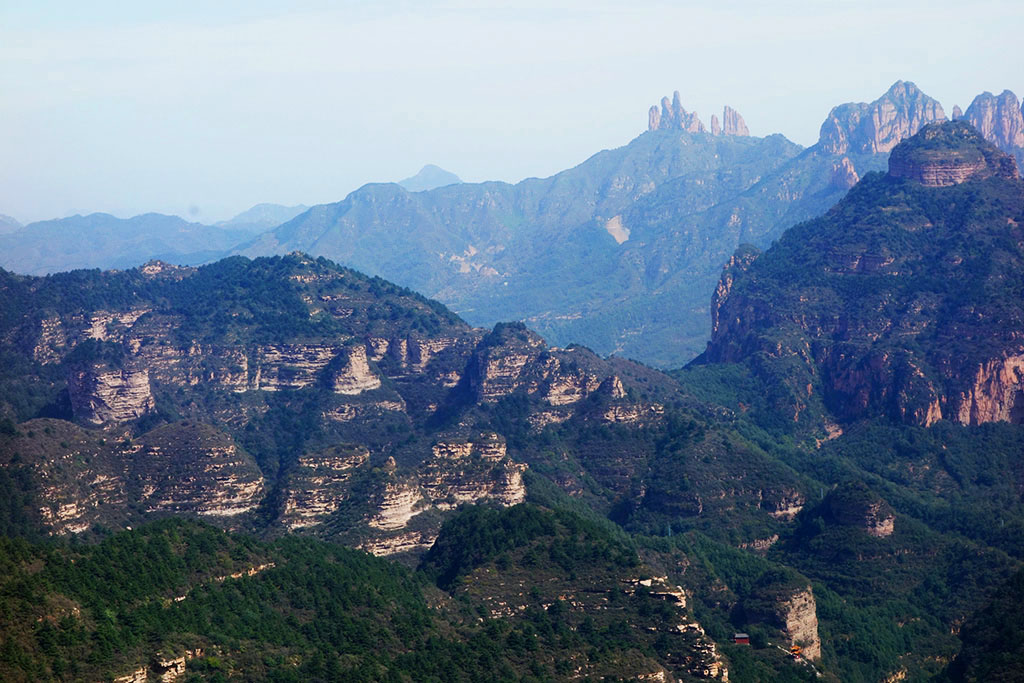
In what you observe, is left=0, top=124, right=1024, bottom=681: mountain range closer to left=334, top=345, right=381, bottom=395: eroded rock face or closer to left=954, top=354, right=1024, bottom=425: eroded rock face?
left=954, top=354, right=1024, bottom=425: eroded rock face

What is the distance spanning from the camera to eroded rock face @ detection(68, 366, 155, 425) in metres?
167

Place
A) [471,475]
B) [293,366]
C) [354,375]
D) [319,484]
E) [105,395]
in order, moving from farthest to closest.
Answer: [293,366] < [354,375] < [105,395] < [471,475] < [319,484]

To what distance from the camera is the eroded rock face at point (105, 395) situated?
167 meters

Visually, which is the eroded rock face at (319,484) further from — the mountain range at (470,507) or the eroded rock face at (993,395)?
the eroded rock face at (993,395)

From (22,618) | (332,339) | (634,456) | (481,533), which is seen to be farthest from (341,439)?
(22,618)

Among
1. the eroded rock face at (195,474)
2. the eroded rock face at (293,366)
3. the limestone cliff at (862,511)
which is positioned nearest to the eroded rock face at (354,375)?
the eroded rock face at (293,366)

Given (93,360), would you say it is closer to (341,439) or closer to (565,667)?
(341,439)

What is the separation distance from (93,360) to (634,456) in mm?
59791

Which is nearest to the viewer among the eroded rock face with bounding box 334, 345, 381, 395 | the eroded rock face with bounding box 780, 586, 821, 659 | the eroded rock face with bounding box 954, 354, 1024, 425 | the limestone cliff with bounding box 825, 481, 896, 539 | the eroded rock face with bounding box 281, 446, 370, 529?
the eroded rock face with bounding box 780, 586, 821, 659

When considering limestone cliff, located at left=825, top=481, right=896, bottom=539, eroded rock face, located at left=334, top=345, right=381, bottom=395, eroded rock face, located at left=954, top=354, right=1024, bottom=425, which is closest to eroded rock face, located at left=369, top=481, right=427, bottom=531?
limestone cliff, located at left=825, top=481, right=896, bottom=539

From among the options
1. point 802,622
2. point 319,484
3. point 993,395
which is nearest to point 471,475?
point 319,484

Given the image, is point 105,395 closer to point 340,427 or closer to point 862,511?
point 340,427

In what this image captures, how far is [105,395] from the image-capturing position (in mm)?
166875

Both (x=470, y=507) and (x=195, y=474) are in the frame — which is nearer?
(x=470, y=507)
